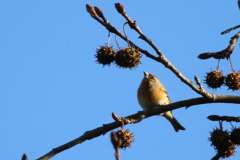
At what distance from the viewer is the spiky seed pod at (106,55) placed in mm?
4359

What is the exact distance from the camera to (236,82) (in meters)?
3.90

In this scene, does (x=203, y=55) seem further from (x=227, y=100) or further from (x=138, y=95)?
(x=138, y=95)

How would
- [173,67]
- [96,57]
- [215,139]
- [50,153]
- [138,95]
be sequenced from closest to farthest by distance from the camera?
[50,153] → [173,67] → [215,139] → [96,57] → [138,95]

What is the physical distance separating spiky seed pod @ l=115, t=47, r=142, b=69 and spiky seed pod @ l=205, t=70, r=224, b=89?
31.4 inches

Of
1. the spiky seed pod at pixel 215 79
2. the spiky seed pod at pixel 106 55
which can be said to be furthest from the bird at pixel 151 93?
the spiky seed pod at pixel 215 79

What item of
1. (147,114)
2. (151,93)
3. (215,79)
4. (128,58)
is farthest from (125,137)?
(151,93)

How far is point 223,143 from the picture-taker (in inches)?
155

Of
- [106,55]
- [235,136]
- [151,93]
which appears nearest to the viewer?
[235,136]

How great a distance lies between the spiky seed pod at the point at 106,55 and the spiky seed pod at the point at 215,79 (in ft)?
3.54

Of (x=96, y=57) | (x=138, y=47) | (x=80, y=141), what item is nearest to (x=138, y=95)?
(x=96, y=57)

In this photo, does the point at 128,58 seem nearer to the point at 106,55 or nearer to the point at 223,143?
the point at 106,55

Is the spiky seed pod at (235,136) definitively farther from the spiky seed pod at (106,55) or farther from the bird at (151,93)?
the bird at (151,93)

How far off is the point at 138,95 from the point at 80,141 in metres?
4.12

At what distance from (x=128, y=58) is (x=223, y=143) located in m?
1.31
